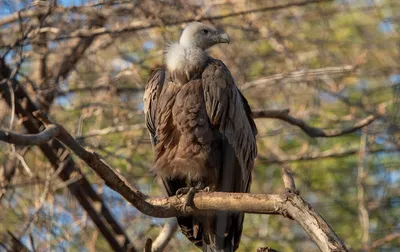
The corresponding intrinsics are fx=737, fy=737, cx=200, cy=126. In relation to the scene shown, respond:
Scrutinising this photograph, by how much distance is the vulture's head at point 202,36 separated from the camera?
243 inches

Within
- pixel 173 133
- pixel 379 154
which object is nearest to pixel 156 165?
pixel 173 133

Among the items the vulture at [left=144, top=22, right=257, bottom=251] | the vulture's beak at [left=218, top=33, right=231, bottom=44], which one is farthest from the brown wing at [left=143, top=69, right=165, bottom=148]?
the vulture's beak at [left=218, top=33, right=231, bottom=44]

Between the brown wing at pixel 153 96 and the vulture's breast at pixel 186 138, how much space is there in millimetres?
146

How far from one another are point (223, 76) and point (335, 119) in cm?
362

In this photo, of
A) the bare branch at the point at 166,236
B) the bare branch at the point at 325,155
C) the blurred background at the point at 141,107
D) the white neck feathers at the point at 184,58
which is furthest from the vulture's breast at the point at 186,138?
the bare branch at the point at 325,155

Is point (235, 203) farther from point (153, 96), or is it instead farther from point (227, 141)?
point (153, 96)

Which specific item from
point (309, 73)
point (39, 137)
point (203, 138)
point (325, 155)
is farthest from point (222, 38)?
point (325, 155)

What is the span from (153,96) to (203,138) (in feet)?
2.02

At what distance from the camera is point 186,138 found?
550cm

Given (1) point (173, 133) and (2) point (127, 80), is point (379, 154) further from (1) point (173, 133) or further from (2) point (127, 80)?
(1) point (173, 133)

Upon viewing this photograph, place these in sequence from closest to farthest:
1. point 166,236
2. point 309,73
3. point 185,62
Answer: point 185,62 < point 166,236 < point 309,73

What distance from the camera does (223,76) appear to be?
5598mm

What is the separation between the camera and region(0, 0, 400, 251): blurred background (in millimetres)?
7148

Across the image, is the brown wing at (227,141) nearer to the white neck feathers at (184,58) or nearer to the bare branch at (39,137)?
the white neck feathers at (184,58)
